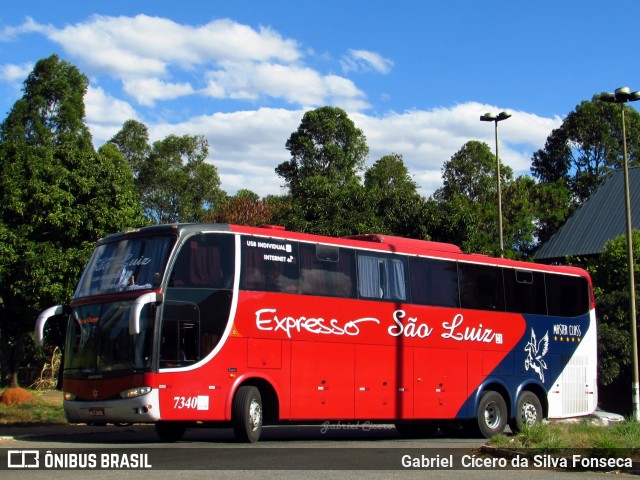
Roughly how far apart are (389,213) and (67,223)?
14866 millimetres

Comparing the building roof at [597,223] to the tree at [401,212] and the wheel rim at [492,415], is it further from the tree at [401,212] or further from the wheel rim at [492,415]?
the wheel rim at [492,415]

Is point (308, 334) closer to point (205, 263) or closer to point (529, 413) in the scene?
point (205, 263)

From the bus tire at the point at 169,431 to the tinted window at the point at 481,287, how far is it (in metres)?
6.76

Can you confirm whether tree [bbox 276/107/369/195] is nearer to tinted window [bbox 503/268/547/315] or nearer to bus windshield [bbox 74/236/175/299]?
tinted window [bbox 503/268/547/315]

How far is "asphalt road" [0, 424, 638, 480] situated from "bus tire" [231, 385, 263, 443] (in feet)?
0.83

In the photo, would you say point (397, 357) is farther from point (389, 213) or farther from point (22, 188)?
point (389, 213)

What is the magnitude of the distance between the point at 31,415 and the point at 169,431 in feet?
19.1

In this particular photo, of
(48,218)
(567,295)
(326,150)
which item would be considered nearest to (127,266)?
(567,295)

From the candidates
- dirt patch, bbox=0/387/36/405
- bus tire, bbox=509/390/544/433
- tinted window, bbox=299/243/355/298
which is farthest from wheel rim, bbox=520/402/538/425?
dirt patch, bbox=0/387/36/405

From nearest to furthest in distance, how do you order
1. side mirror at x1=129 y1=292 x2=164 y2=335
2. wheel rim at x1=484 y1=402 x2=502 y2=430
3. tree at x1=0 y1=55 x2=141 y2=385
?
1. side mirror at x1=129 y1=292 x2=164 y2=335
2. wheel rim at x1=484 y1=402 x2=502 y2=430
3. tree at x1=0 y1=55 x2=141 y2=385

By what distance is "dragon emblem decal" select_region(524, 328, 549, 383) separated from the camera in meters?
21.6

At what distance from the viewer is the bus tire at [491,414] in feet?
67.6

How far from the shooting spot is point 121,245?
16.4 metres

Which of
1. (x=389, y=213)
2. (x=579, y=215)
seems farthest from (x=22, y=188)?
(x=579, y=215)
